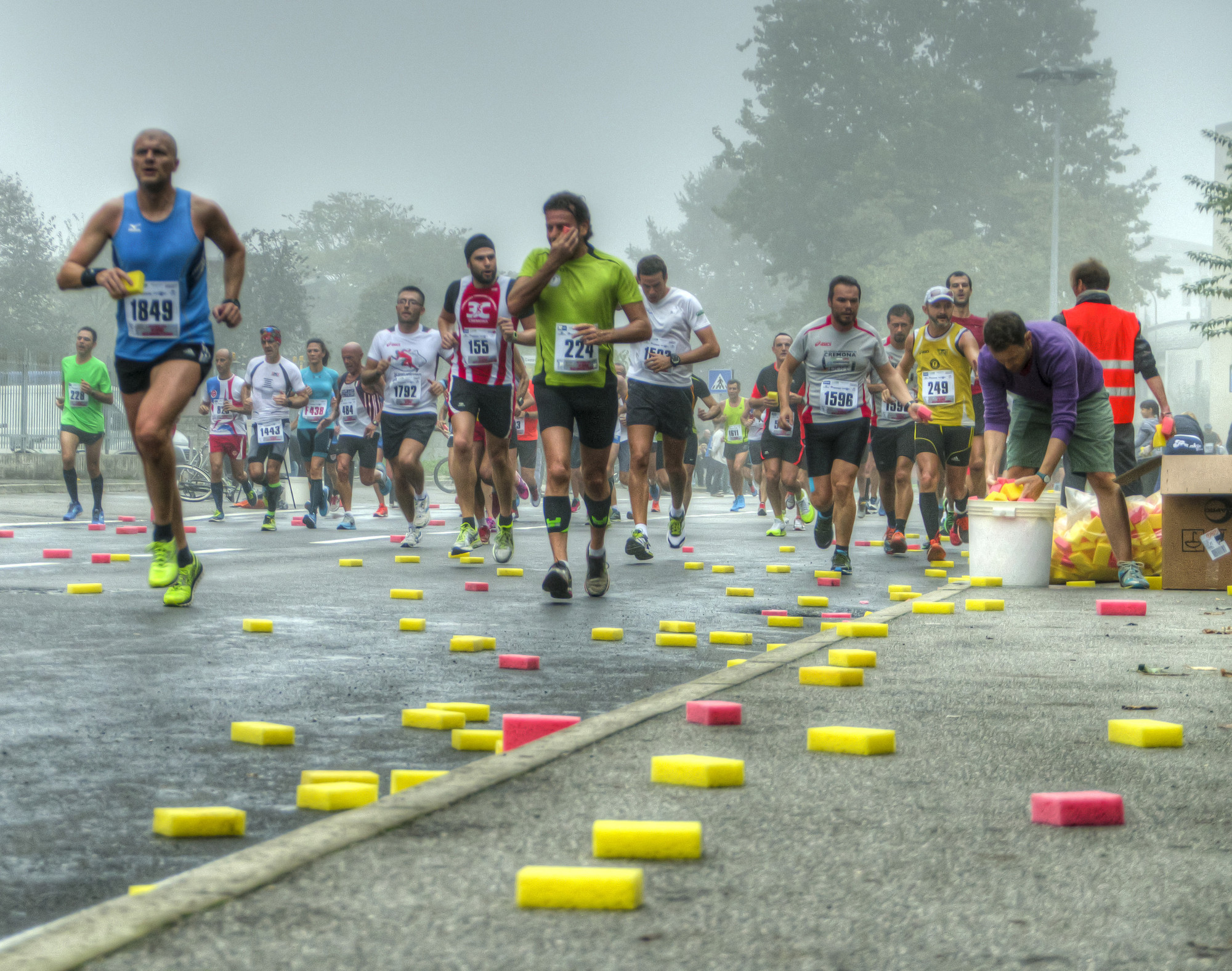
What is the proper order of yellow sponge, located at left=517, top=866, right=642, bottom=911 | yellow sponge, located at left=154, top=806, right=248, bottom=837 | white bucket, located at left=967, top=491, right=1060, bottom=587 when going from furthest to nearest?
white bucket, located at left=967, top=491, right=1060, bottom=587 → yellow sponge, located at left=154, top=806, right=248, bottom=837 → yellow sponge, located at left=517, top=866, right=642, bottom=911

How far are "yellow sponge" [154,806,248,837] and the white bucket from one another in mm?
6720

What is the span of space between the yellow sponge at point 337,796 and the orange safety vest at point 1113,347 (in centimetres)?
764

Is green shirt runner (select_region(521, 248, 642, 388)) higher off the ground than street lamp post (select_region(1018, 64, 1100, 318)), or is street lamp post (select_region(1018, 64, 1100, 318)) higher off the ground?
street lamp post (select_region(1018, 64, 1100, 318))

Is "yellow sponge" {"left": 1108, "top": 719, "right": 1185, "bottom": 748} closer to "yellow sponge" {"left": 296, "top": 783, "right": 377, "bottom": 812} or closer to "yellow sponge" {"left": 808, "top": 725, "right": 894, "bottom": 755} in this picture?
"yellow sponge" {"left": 808, "top": 725, "right": 894, "bottom": 755}

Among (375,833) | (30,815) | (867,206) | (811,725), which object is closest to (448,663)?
(811,725)

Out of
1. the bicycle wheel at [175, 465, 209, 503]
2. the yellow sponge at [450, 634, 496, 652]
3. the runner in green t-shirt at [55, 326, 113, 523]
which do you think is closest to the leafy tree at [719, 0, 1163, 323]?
the bicycle wheel at [175, 465, 209, 503]

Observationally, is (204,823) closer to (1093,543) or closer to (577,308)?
(577,308)

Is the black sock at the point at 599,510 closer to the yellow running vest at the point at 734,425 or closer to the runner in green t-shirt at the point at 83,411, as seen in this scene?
the runner in green t-shirt at the point at 83,411

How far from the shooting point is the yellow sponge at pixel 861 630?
6.19m

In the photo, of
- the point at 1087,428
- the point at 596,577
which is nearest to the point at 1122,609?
the point at 1087,428

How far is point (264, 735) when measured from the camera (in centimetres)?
405

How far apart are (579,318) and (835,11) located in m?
56.2

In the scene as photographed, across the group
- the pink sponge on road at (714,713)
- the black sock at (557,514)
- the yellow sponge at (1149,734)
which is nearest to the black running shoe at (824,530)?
the black sock at (557,514)

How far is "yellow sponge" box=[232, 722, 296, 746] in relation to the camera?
4.06 metres
